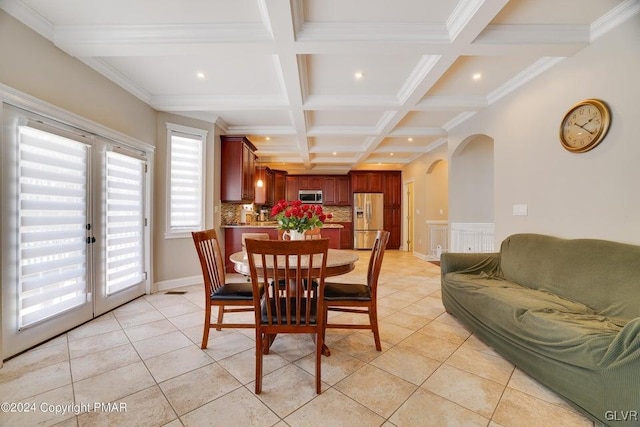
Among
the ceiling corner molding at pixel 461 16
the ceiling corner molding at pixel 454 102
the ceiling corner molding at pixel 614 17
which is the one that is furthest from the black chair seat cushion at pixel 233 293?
the ceiling corner molding at pixel 614 17

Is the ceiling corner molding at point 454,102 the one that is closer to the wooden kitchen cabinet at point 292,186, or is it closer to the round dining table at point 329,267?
the round dining table at point 329,267

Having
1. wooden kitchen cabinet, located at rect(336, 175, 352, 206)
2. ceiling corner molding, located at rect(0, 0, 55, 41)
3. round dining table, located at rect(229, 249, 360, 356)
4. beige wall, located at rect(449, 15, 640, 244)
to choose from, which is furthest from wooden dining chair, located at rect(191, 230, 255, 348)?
wooden kitchen cabinet, located at rect(336, 175, 352, 206)

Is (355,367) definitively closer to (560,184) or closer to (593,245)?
(593,245)

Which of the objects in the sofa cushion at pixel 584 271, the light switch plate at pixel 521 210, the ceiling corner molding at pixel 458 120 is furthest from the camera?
the ceiling corner molding at pixel 458 120

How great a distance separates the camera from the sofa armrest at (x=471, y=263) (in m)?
2.59

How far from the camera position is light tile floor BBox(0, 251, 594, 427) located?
1.29 m

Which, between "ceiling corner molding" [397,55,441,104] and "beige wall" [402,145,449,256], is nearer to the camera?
"ceiling corner molding" [397,55,441,104]

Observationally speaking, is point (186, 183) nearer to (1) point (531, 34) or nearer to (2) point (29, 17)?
(2) point (29, 17)

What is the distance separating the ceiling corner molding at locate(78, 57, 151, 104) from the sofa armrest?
13.2ft

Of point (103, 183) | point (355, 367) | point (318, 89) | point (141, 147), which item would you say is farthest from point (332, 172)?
point (355, 367)

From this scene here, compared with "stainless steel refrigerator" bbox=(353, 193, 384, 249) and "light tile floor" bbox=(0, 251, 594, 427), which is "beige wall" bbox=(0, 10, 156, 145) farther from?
"stainless steel refrigerator" bbox=(353, 193, 384, 249)

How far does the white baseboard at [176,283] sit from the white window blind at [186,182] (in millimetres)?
717

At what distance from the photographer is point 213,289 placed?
205cm

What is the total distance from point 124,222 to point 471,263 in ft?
12.9
